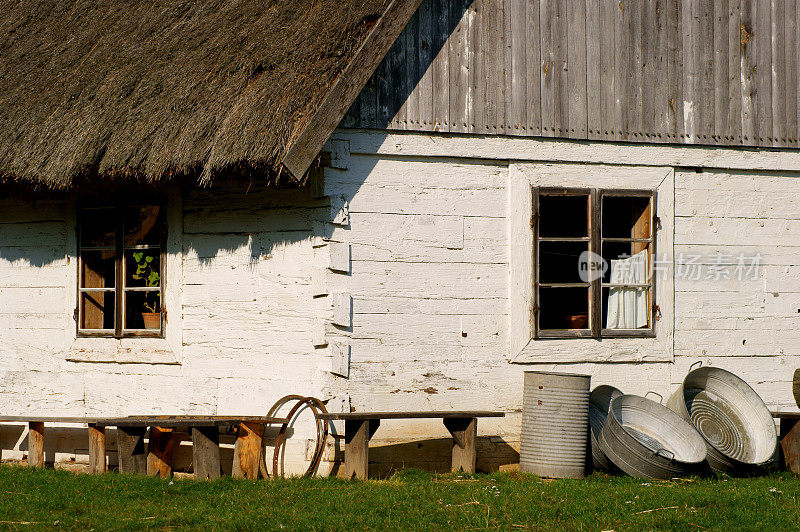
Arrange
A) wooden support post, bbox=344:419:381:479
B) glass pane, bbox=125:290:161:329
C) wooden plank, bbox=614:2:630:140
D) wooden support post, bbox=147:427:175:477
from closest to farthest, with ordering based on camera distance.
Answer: wooden support post, bbox=344:419:381:479
wooden support post, bbox=147:427:175:477
wooden plank, bbox=614:2:630:140
glass pane, bbox=125:290:161:329

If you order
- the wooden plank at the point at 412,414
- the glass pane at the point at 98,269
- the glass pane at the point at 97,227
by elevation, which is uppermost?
the glass pane at the point at 97,227

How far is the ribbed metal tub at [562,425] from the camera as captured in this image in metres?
7.38

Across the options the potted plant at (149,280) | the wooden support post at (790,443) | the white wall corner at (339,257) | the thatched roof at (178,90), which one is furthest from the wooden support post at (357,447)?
the wooden support post at (790,443)

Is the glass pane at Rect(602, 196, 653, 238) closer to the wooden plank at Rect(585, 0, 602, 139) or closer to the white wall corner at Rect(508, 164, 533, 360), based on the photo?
the wooden plank at Rect(585, 0, 602, 139)

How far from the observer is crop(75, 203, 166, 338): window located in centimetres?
833

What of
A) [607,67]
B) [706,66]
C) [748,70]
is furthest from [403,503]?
[748,70]

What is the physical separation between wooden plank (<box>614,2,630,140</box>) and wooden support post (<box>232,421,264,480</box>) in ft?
12.4

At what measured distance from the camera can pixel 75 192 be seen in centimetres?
833

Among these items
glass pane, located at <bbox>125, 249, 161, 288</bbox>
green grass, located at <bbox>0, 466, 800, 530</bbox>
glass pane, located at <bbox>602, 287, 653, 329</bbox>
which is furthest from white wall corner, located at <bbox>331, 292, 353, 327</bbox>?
glass pane, located at <bbox>602, 287, 653, 329</bbox>

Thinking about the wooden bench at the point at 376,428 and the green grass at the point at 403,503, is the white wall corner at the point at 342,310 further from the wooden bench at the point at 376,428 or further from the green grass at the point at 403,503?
the green grass at the point at 403,503

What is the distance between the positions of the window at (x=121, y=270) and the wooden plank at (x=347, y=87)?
1.89 meters

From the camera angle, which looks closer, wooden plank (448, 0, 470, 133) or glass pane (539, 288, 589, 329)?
wooden plank (448, 0, 470, 133)

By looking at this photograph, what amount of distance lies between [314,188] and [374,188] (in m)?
0.46

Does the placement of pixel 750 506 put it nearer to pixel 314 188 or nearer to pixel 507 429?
pixel 507 429
